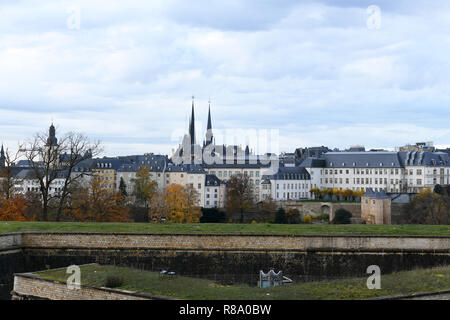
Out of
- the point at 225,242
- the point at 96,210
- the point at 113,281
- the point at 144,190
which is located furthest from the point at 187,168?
the point at 113,281

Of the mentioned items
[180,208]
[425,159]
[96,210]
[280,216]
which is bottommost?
[280,216]

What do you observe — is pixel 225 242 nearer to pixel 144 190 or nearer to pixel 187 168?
pixel 144 190

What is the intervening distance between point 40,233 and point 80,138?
14.0 metres

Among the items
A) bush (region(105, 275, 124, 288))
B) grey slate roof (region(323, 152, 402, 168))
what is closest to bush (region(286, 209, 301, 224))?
grey slate roof (region(323, 152, 402, 168))

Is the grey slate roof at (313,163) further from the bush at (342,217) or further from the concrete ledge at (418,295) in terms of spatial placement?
the concrete ledge at (418,295)

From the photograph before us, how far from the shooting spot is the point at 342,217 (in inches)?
2849

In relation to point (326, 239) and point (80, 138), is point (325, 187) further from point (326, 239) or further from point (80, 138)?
point (326, 239)

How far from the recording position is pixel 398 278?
14.7m

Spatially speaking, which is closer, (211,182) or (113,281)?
(113,281)

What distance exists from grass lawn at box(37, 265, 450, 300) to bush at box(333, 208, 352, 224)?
57386 mm

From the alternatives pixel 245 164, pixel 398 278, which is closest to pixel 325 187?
pixel 245 164

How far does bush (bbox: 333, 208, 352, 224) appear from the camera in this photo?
2837 inches

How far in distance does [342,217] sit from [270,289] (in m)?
60.4
